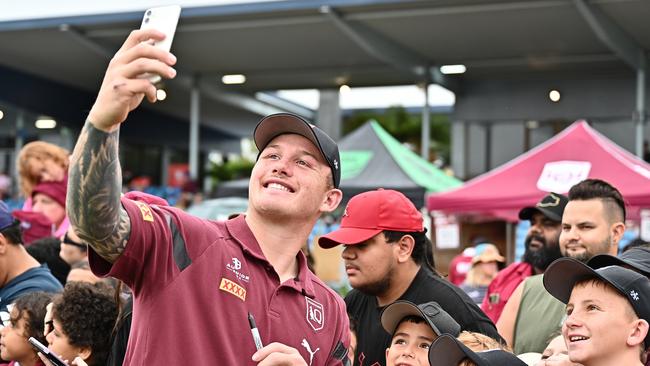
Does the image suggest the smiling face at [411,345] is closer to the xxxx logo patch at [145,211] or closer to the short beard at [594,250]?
the short beard at [594,250]

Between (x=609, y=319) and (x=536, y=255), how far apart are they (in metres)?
2.99

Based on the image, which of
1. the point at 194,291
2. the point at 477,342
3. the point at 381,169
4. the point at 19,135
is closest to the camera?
the point at 194,291

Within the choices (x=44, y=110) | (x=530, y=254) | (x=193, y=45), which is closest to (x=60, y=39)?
(x=193, y=45)

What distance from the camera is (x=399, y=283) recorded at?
5.27m

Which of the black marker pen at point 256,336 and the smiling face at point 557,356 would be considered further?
the smiling face at point 557,356

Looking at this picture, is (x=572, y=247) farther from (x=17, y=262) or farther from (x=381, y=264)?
(x=17, y=262)

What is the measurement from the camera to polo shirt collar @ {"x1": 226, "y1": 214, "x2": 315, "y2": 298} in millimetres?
3258

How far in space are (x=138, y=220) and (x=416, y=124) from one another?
84.3ft

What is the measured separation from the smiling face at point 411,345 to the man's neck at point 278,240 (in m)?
1.20

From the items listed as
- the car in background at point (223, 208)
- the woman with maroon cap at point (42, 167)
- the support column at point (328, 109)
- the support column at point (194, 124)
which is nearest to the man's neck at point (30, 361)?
the woman with maroon cap at point (42, 167)

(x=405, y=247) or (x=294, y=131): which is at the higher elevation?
(x=294, y=131)

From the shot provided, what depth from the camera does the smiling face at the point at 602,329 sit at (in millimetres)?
3537

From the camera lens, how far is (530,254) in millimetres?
6613

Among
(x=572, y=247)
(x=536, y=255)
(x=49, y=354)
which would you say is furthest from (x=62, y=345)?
(x=536, y=255)
